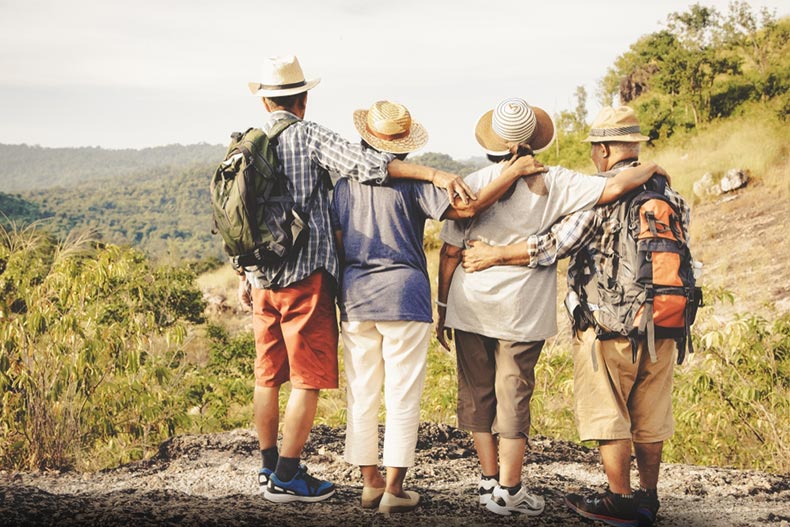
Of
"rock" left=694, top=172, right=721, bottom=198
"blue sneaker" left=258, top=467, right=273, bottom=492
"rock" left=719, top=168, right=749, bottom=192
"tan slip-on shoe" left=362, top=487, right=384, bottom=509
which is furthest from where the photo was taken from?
"rock" left=694, top=172, right=721, bottom=198

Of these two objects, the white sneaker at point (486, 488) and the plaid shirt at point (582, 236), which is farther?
the white sneaker at point (486, 488)

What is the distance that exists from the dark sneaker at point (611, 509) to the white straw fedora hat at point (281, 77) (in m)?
2.03

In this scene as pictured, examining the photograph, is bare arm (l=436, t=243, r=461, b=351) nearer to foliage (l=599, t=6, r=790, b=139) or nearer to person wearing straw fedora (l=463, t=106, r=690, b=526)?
person wearing straw fedora (l=463, t=106, r=690, b=526)

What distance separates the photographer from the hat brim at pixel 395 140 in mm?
3059

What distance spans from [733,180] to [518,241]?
13.8 m

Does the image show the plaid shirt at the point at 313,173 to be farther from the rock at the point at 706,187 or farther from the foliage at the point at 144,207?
the foliage at the point at 144,207

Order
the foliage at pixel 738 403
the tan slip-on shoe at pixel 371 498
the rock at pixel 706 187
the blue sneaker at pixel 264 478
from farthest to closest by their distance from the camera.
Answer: the rock at pixel 706 187, the foliage at pixel 738 403, the blue sneaker at pixel 264 478, the tan slip-on shoe at pixel 371 498

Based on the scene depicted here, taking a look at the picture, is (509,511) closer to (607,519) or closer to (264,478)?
(607,519)

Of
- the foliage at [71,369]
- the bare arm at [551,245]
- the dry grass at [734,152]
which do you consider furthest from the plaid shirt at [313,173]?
the dry grass at [734,152]

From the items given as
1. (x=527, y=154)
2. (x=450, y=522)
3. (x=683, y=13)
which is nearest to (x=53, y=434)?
(x=450, y=522)

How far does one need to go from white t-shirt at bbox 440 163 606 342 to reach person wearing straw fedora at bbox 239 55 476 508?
24 cm

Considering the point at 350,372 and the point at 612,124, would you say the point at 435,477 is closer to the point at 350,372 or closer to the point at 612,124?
the point at 350,372

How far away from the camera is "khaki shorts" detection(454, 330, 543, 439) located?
10.0 ft

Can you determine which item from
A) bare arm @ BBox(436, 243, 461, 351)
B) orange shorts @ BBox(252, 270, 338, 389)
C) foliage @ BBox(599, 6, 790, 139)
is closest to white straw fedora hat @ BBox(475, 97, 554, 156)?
bare arm @ BBox(436, 243, 461, 351)
